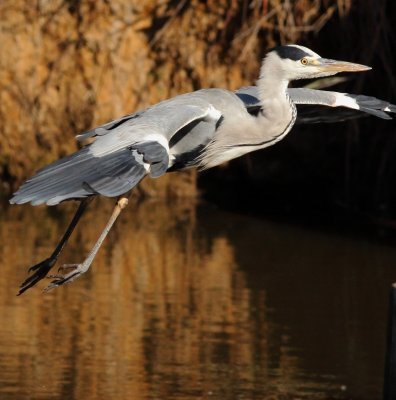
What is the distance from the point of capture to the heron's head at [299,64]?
249 inches

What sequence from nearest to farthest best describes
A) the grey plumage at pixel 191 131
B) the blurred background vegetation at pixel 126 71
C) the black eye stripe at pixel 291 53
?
the grey plumage at pixel 191 131 → the black eye stripe at pixel 291 53 → the blurred background vegetation at pixel 126 71

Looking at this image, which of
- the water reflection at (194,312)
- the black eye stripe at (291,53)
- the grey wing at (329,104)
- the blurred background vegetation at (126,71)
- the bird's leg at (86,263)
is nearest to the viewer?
the bird's leg at (86,263)

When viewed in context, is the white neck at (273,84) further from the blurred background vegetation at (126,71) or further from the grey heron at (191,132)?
the blurred background vegetation at (126,71)

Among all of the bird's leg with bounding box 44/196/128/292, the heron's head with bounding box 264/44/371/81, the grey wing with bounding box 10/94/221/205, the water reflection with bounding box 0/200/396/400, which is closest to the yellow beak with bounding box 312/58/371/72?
the heron's head with bounding box 264/44/371/81

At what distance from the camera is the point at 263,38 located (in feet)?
34.2

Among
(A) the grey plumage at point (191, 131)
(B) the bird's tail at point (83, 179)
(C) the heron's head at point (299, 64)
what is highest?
(C) the heron's head at point (299, 64)

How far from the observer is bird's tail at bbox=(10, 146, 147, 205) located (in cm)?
503

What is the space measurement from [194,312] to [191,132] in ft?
5.87

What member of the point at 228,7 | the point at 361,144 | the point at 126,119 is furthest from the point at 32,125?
the point at 126,119

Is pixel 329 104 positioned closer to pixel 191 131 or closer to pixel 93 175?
pixel 191 131

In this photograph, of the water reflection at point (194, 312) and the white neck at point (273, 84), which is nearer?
the white neck at point (273, 84)

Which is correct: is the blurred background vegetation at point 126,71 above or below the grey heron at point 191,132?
above

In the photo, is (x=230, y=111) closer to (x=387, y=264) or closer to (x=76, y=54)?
(x=387, y=264)

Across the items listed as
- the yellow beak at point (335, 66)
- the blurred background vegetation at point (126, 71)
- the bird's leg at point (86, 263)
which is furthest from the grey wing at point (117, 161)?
the blurred background vegetation at point (126, 71)
